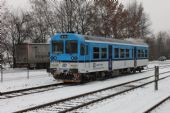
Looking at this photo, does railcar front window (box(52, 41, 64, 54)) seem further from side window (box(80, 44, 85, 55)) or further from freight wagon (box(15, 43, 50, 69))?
freight wagon (box(15, 43, 50, 69))

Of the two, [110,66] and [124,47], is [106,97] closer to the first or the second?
[110,66]

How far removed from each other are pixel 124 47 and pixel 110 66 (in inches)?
132

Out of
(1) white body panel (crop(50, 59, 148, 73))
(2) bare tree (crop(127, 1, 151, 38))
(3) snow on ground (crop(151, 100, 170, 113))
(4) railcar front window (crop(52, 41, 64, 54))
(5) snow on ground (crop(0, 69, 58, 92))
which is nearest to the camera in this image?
(3) snow on ground (crop(151, 100, 170, 113))

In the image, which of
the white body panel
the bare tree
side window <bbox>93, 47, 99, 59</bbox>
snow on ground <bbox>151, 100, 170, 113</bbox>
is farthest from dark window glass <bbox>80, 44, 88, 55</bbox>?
the bare tree

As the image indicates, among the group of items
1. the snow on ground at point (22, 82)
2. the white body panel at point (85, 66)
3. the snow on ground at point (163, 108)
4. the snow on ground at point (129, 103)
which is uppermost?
the white body panel at point (85, 66)

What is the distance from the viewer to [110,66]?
84.1ft

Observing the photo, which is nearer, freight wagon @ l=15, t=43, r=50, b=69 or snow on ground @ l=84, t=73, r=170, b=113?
snow on ground @ l=84, t=73, r=170, b=113

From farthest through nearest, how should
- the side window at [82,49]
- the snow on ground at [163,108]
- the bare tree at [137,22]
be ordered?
the bare tree at [137,22]
the side window at [82,49]
the snow on ground at [163,108]

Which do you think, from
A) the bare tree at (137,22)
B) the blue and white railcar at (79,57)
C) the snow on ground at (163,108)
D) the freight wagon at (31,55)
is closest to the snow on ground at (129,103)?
the snow on ground at (163,108)

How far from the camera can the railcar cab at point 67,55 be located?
70.0 ft

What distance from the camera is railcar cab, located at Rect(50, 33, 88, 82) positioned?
21.3 m

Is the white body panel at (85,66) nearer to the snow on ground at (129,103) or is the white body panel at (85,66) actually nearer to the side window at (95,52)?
the side window at (95,52)

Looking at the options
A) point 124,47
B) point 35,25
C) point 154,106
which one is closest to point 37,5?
point 35,25

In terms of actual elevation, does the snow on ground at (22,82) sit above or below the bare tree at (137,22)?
below
